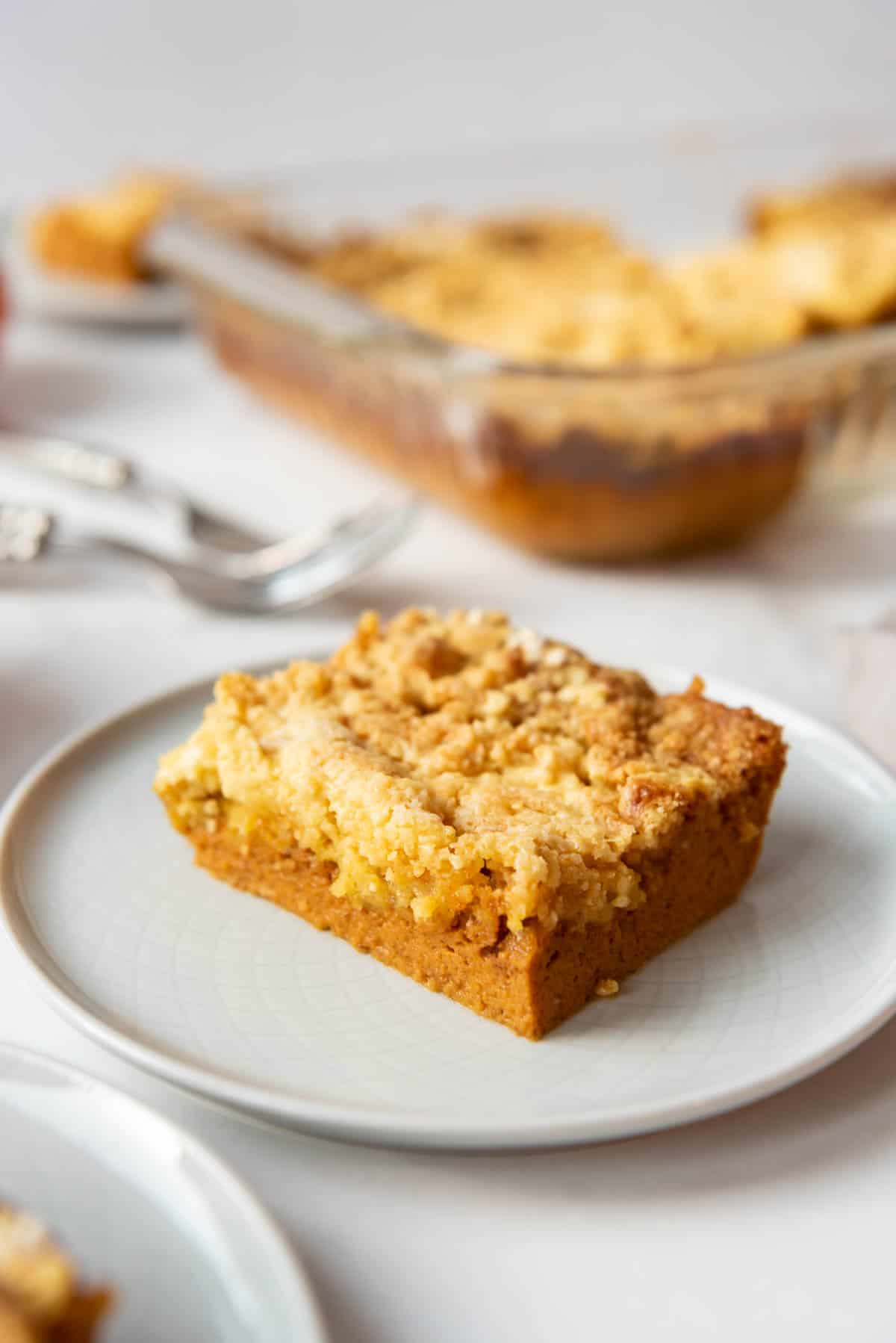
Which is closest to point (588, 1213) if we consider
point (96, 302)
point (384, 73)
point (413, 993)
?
point (413, 993)

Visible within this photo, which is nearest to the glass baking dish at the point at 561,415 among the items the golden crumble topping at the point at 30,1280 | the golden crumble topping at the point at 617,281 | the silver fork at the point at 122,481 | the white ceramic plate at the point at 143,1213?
the golden crumble topping at the point at 617,281

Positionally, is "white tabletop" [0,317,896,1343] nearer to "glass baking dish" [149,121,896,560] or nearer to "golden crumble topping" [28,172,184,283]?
"glass baking dish" [149,121,896,560]

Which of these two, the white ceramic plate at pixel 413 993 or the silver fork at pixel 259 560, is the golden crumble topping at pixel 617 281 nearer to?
the silver fork at pixel 259 560

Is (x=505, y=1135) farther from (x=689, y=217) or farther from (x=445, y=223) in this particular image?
(x=689, y=217)

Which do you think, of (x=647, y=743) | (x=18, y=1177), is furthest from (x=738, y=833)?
(x=18, y=1177)

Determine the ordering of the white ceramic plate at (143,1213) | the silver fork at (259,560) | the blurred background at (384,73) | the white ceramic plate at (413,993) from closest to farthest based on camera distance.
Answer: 1. the white ceramic plate at (143,1213)
2. the white ceramic plate at (413,993)
3. the silver fork at (259,560)
4. the blurred background at (384,73)

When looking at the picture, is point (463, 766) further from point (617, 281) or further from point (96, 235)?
point (96, 235)

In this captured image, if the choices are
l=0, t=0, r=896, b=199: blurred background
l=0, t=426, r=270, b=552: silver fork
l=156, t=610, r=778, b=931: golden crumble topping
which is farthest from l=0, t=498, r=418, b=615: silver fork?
l=0, t=0, r=896, b=199: blurred background
